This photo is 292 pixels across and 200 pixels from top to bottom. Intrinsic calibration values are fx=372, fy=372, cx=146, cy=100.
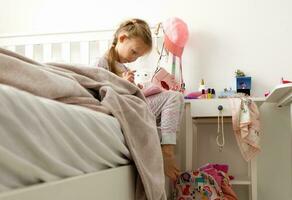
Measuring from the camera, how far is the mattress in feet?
1.39

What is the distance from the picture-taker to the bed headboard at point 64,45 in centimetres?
211

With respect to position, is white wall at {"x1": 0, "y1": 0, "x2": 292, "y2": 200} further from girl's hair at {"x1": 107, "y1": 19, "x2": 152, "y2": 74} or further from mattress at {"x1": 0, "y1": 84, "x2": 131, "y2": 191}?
mattress at {"x1": 0, "y1": 84, "x2": 131, "y2": 191}

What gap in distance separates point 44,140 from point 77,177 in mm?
105

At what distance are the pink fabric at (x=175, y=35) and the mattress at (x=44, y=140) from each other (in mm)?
1260

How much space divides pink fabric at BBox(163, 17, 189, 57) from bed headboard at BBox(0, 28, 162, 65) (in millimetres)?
104

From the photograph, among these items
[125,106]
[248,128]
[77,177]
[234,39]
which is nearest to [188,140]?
[248,128]

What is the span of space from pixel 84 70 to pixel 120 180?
0.28 metres

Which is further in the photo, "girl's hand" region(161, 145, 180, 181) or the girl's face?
the girl's face

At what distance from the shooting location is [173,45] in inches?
77.1

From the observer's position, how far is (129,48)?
1583mm

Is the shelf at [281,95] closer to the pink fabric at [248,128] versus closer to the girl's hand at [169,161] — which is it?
the pink fabric at [248,128]

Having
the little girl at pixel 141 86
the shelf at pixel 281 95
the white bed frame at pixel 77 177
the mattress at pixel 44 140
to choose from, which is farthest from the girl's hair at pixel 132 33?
the mattress at pixel 44 140

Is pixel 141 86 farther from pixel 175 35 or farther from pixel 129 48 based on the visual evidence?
pixel 175 35

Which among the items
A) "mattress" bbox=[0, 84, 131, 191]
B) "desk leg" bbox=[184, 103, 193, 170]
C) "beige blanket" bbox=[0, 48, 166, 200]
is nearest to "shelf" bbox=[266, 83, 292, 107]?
"desk leg" bbox=[184, 103, 193, 170]
